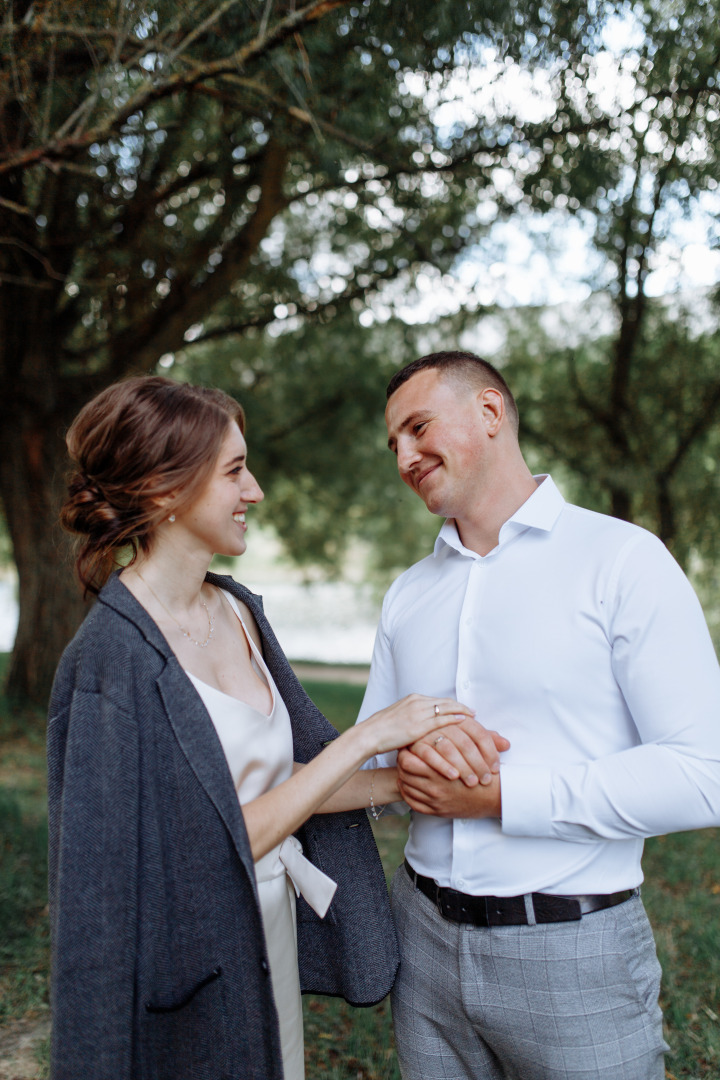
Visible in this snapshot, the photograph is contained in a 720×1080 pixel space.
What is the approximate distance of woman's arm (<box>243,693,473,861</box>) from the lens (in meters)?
1.94

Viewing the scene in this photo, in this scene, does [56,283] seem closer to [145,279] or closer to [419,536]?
[145,279]

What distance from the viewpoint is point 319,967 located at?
2318 mm

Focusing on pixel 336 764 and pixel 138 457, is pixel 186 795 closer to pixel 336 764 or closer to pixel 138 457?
pixel 336 764

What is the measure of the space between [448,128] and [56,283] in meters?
3.74

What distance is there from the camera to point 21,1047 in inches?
130

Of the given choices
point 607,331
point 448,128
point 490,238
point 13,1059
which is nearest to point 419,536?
point 607,331

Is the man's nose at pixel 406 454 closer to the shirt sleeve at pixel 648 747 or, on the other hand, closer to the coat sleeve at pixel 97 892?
the shirt sleeve at pixel 648 747

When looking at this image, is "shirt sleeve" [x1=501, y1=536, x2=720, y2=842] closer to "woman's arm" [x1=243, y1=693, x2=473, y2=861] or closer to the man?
the man

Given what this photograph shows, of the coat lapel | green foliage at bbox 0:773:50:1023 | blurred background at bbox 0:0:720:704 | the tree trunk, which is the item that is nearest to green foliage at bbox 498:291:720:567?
blurred background at bbox 0:0:720:704

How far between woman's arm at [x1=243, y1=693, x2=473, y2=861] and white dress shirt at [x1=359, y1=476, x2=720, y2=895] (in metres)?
0.12

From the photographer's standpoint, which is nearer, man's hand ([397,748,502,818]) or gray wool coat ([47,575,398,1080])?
gray wool coat ([47,575,398,1080])

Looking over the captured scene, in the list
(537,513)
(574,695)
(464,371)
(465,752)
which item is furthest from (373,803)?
(464,371)

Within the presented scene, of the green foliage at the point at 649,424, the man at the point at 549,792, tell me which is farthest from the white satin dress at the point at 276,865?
the green foliage at the point at 649,424

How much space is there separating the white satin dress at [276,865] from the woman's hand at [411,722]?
11.5 inches
